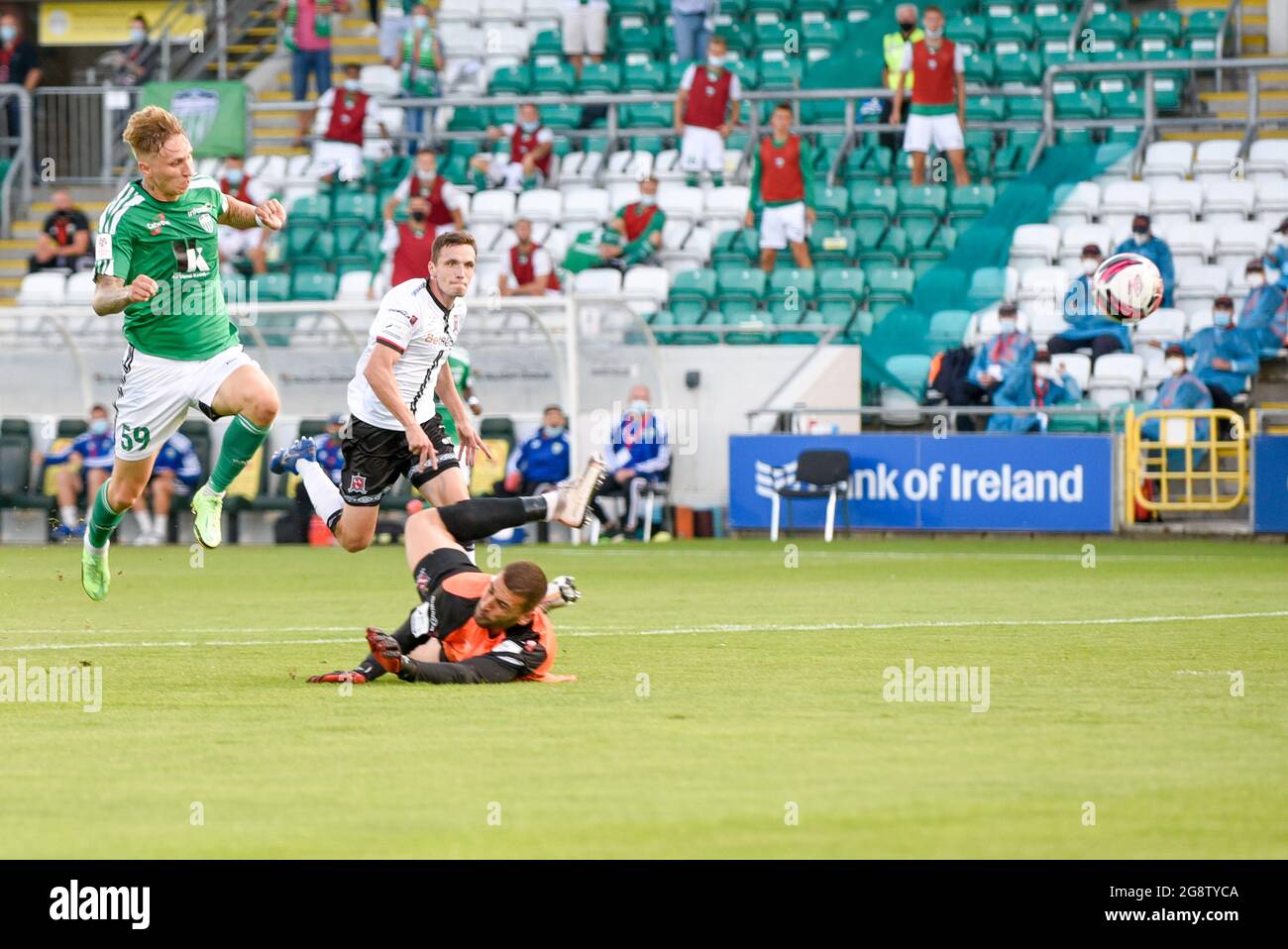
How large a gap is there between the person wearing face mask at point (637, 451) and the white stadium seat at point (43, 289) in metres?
8.37

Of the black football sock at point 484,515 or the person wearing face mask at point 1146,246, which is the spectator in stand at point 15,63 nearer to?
the person wearing face mask at point 1146,246

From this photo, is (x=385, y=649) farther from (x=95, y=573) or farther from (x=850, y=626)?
(x=850, y=626)

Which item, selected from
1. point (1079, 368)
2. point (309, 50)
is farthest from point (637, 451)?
point (309, 50)

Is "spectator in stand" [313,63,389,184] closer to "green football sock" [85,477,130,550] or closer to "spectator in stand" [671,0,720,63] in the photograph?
"spectator in stand" [671,0,720,63]

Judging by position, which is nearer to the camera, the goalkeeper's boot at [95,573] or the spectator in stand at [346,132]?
the goalkeeper's boot at [95,573]

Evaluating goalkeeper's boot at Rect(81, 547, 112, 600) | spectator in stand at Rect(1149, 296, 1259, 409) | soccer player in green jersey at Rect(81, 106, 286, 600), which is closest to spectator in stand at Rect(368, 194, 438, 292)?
spectator in stand at Rect(1149, 296, 1259, 409)

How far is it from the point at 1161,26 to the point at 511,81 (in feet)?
29.0

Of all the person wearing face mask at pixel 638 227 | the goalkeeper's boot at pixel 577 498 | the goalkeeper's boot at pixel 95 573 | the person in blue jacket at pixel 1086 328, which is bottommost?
the goalkeeper's boot at pixel 95 573

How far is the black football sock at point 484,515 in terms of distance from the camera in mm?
10570

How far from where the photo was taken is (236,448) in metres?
11.7

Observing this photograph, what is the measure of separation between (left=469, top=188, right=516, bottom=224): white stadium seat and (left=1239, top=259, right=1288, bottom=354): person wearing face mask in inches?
378

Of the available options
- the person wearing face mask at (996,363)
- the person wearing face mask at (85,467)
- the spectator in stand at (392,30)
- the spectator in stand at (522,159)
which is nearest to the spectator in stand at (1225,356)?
the person wearing face mask at (996,363)
